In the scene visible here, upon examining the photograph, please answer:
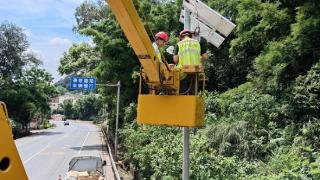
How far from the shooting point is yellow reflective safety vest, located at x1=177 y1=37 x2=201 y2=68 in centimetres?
888

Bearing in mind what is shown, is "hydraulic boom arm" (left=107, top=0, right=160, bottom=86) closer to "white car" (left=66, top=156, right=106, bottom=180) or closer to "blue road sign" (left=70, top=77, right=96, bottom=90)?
"white car" (left=66, top=156, right=106, bottom=180)

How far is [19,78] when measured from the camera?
73.1 m

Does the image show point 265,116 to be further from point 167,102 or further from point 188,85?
point 167,102

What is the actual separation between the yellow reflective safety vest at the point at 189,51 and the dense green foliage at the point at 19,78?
61.3m

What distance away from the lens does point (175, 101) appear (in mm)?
8789

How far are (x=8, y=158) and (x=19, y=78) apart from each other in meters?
72.9

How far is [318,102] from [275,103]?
1.78m

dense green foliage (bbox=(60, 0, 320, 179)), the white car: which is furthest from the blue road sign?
the white car

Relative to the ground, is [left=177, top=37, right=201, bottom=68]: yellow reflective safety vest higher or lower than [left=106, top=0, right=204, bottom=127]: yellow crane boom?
higher

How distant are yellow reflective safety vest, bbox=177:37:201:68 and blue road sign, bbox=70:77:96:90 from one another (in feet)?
88.6

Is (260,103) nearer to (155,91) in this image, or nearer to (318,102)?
(318,102)

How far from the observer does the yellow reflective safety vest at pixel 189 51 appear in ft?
29.1

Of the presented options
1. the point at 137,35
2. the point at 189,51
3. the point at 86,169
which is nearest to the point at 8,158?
the point at 137,35

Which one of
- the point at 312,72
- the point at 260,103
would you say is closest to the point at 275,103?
the point at 260,103
